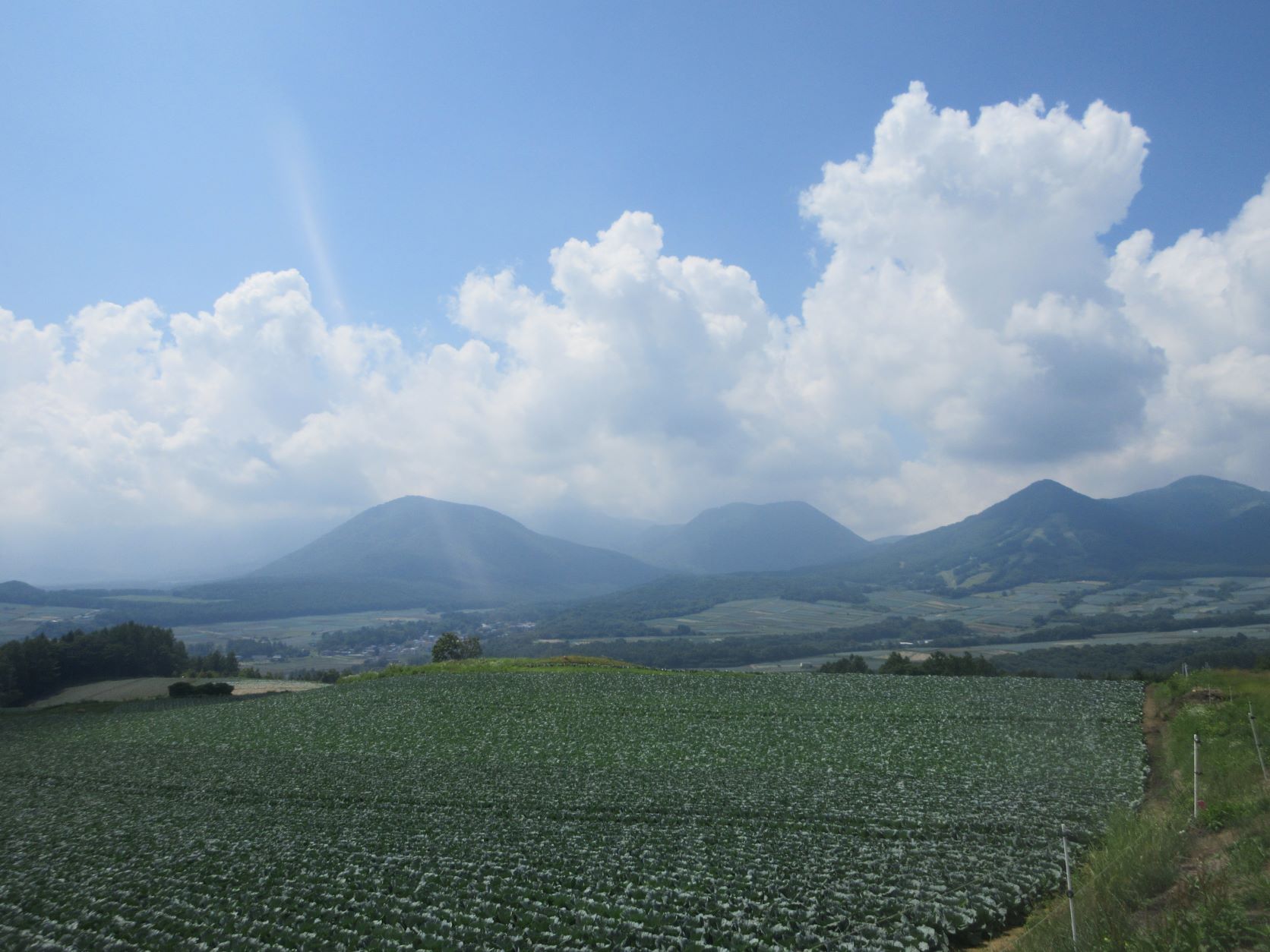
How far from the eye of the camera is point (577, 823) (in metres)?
17.5

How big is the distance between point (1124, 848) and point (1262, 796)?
4.30 metres

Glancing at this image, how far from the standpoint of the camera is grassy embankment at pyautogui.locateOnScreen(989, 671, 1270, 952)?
8227 mm

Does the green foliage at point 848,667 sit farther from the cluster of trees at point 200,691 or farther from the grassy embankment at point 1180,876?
the cluster of trees at point 200,691

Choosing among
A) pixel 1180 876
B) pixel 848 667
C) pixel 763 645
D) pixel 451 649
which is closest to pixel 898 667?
pixel 848 667

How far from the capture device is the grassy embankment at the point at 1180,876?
823cm

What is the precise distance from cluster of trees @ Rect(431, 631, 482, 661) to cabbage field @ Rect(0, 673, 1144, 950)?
52820mm

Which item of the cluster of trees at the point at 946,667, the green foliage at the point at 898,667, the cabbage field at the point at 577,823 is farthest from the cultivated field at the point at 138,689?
the cluster of trees at the point at 946,667

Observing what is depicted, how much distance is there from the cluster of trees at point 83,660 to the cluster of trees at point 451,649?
31640mm

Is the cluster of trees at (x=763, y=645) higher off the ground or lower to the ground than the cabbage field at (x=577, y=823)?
lower

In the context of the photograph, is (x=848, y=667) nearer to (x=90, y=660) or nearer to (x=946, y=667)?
(x=946, y=667)

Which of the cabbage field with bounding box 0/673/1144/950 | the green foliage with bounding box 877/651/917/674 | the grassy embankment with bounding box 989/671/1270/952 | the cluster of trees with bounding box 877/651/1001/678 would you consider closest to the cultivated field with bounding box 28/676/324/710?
the cabbage field with bounding box 0/673/1144/950

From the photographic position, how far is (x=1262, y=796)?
13.6m

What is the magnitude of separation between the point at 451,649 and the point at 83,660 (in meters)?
41.6

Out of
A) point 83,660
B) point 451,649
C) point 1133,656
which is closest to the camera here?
point 83,660
